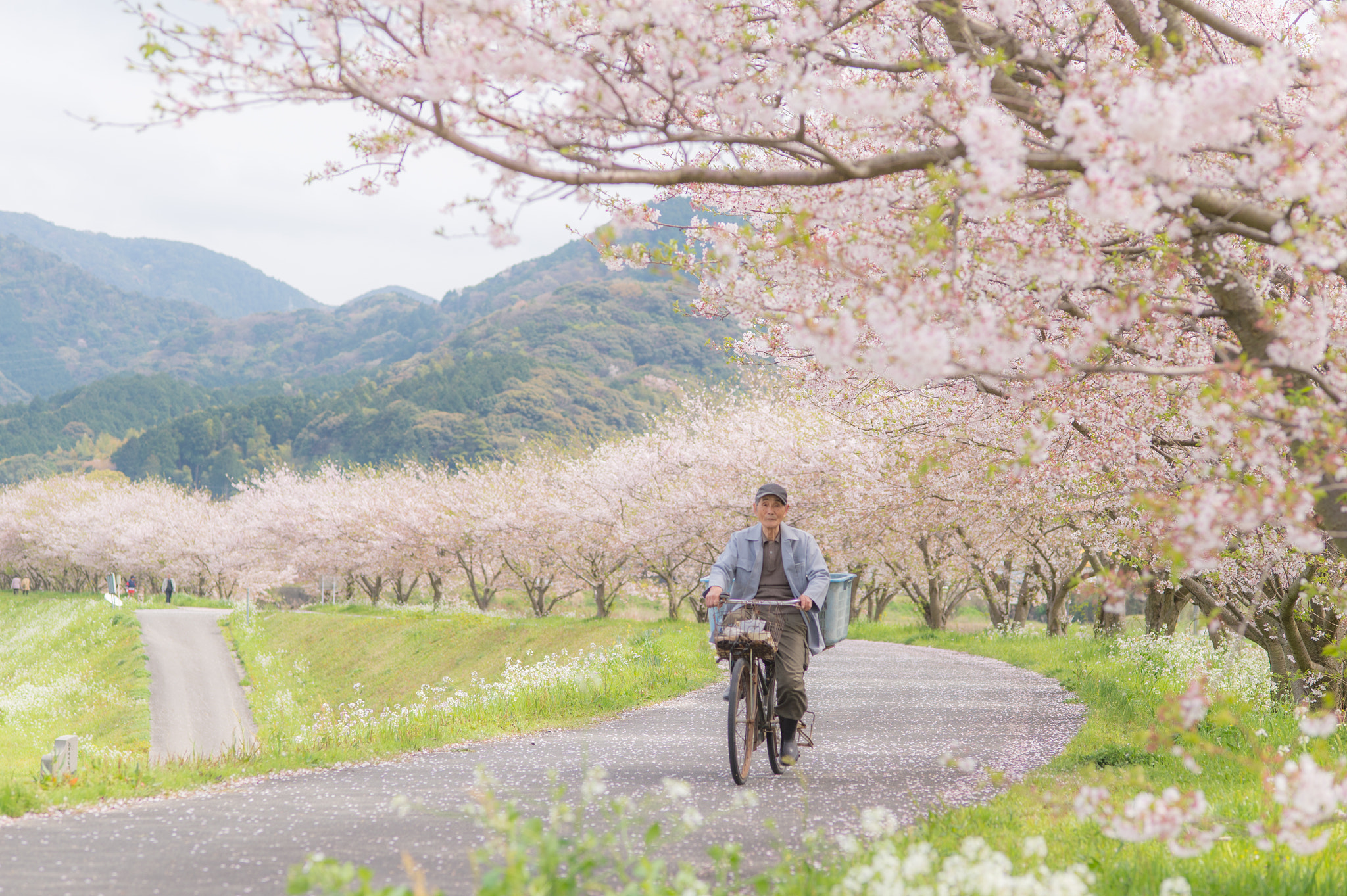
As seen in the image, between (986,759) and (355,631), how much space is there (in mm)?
28789

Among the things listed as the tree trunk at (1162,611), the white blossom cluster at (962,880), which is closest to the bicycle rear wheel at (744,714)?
the white blossom cluster at (962,880)

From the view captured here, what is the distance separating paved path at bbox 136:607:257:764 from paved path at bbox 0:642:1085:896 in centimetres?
1178

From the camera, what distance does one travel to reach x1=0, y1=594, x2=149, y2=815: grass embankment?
708cm

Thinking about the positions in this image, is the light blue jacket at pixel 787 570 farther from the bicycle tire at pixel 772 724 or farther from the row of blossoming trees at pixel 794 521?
the row of blossoming trees at pixel 794 521

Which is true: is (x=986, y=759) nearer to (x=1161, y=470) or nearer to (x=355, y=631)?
(x=1161, y=470)

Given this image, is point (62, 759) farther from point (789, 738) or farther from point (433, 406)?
point (433, 406)

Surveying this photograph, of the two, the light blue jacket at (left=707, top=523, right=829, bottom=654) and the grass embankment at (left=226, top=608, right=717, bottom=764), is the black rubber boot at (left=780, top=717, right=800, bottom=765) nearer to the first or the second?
the light blue jacket at (left=707, top=523, right=829, bottom=654)

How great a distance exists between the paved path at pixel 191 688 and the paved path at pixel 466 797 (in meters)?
11.8

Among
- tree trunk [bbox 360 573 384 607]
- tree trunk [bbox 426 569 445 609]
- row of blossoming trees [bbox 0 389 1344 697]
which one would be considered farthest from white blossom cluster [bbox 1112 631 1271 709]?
tree trunk [bbox 360 573 384 607]

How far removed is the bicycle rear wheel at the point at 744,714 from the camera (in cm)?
661

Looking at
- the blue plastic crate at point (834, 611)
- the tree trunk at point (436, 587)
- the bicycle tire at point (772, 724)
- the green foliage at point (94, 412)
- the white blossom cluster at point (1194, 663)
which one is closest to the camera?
the bicycle tire at point (772, 724)

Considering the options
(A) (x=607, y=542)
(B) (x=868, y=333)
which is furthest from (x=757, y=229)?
(A) (x=607, y=542)

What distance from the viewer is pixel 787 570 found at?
23.4 ft

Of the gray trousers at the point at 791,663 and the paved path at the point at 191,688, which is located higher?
the gray trousers at the point at 791,663
